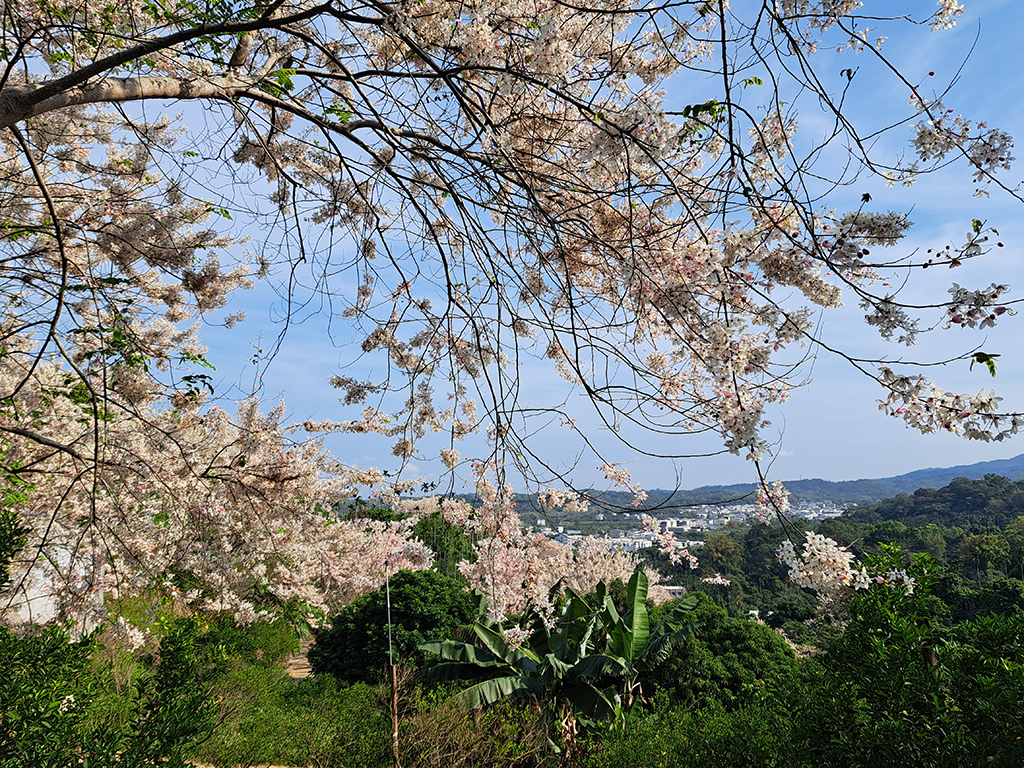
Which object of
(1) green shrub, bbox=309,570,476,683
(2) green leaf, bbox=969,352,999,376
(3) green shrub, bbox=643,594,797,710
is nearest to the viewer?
(2) green leaf, bbox=969,352,999,376

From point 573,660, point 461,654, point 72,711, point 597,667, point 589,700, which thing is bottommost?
point 589,700

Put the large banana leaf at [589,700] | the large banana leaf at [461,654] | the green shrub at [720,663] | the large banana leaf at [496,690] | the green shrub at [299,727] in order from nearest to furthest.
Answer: the green shrub at [299,727]
the large banana leaf at [496,690]
the large banana leaf at [589,700]
the large banana leaf at [461,654]
the green shrub at [720,663]

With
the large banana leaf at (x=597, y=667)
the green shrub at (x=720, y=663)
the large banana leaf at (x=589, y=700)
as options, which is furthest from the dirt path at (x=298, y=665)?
the green shrub at (x=720, y=663)

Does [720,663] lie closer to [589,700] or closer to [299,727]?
[589,700]

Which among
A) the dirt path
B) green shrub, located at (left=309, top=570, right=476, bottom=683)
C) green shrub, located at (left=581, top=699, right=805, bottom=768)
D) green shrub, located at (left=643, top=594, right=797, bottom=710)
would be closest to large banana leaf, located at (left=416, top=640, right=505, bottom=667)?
green shrub, located at (left=309, top=570, right=476, bottom=683)

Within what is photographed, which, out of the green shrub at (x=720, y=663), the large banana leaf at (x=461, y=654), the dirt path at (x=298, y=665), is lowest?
the dirt path at (x=298, y=665)

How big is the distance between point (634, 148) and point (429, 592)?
→ 8063mm

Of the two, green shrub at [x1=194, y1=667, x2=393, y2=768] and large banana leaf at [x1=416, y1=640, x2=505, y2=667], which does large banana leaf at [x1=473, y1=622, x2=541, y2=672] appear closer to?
large banana leaf at [x1=416, y1=640, x2=505, y2=667]

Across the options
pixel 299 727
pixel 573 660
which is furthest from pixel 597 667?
pixel 299 727

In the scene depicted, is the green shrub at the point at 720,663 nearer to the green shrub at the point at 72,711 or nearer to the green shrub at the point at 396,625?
the green shrub at the point at 396,625

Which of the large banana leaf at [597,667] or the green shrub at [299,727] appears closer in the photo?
the green shrub at [299,727]

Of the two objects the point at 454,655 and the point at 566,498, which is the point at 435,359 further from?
the point at 454,655

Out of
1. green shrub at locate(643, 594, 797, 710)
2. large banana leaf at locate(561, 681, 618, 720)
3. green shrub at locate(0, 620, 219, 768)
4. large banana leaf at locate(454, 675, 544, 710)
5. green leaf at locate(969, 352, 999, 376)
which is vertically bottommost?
green shrub at locate(643, 594, 797, 710)

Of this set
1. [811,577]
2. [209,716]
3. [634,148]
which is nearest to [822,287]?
[634,148]
